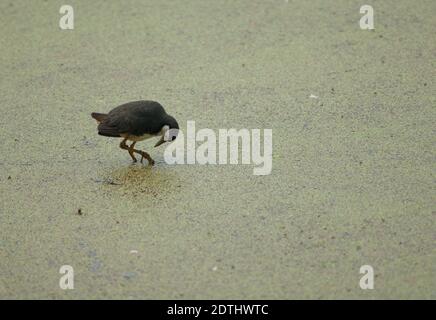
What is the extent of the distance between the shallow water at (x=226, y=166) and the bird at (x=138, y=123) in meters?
0.24

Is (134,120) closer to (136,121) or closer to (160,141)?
(136,121)

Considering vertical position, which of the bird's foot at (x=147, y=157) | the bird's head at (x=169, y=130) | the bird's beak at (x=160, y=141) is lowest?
the bird's foot at (x=147, y=157)

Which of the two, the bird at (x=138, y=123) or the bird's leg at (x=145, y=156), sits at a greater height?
the bird at (x=138, y=123)

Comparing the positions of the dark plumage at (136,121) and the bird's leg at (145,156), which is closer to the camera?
the dark plumage at (136,121)

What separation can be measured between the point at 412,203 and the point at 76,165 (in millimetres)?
1896

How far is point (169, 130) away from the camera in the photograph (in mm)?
4105

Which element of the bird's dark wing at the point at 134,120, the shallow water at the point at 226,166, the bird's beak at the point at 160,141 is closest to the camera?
the shallow water at the point at 226,166

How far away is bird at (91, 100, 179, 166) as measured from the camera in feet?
13.1

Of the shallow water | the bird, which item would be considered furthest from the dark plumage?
the shallow water

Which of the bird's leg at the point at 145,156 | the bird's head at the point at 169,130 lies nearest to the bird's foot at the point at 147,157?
the bird's leg at the point at 145,156

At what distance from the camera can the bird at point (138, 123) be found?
13.1ft

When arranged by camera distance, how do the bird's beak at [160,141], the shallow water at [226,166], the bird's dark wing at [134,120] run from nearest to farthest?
1. the shallow water at [226,166]
2. the bird's dark wing at [134,120]
3. the bird's beak at [160,141]

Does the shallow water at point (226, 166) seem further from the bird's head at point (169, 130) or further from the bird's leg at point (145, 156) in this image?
the bird's head at point (169, 130)
